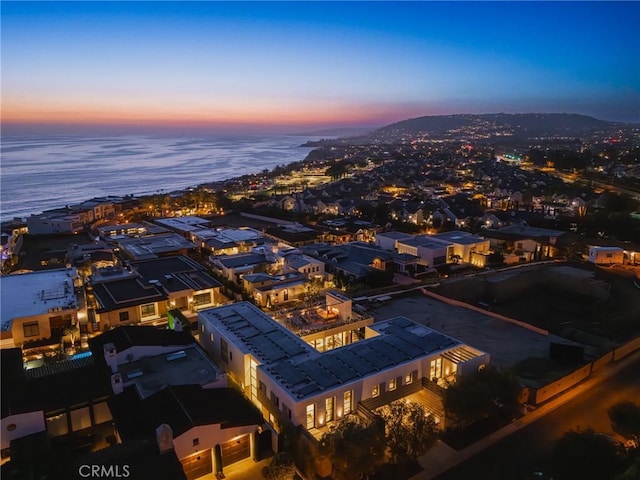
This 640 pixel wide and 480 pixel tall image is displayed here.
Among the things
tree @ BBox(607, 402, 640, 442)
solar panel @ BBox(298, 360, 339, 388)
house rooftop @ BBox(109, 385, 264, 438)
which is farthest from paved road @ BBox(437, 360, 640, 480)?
house rooftop @ BBox(109, 385, 264, 438)

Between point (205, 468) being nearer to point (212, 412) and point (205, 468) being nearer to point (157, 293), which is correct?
point (212, 412)

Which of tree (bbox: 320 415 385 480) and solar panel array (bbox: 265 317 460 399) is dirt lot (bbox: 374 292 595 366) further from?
tree (bbox: 320 415 385 480)

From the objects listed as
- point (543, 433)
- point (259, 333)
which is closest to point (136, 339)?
point (259, 333)

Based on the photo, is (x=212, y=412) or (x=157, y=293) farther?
(x=157, y=293)

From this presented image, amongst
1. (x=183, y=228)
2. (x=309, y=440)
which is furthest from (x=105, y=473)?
(x=183, y=228)

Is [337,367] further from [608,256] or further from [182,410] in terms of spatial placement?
[608,256]

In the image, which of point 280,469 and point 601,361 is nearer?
point 280,469
